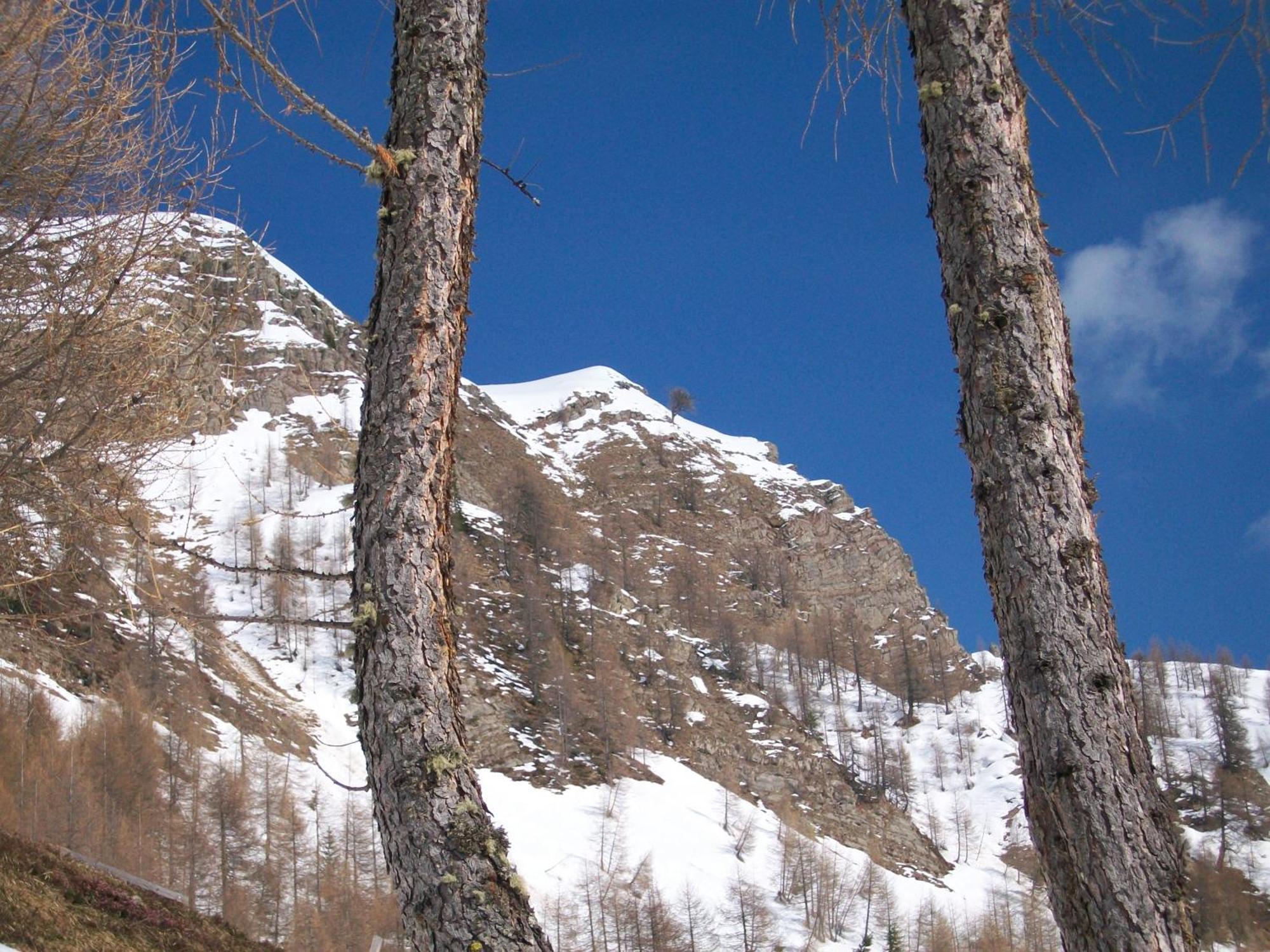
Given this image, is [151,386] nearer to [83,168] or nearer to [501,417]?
[83,168]

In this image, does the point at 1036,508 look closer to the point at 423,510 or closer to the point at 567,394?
the point at 423,510

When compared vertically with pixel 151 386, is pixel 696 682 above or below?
above

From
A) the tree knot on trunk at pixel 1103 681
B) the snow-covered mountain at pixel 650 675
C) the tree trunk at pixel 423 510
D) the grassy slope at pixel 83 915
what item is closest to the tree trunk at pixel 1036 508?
the tree knot on trunk at pixel 1103 681

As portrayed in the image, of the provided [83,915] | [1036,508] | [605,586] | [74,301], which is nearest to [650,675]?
[605,586]

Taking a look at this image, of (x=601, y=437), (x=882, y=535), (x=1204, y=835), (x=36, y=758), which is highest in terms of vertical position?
(x=601, y=437)

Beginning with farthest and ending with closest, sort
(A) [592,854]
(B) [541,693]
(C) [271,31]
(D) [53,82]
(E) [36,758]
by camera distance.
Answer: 1. (B) [541,693]
2. (A) [592,854]
3. (E) [36,758]
4. (D) [53,82]
5. (C) [271,31]

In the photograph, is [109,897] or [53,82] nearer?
[53,82]

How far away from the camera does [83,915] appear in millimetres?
12766

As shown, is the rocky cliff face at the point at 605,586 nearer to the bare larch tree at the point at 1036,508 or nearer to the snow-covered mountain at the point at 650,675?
the snow-covered mountain at the point at 650,675

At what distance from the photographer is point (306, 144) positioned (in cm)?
416

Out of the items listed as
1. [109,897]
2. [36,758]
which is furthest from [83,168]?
[36,758]

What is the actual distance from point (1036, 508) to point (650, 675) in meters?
89.4

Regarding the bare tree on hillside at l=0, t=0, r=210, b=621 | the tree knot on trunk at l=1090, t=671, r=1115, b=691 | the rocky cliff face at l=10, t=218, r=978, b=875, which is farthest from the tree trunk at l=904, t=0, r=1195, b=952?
the rocky cliff face at l=10, t=218, r=978, b=875

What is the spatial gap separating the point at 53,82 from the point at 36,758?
45040 mm
